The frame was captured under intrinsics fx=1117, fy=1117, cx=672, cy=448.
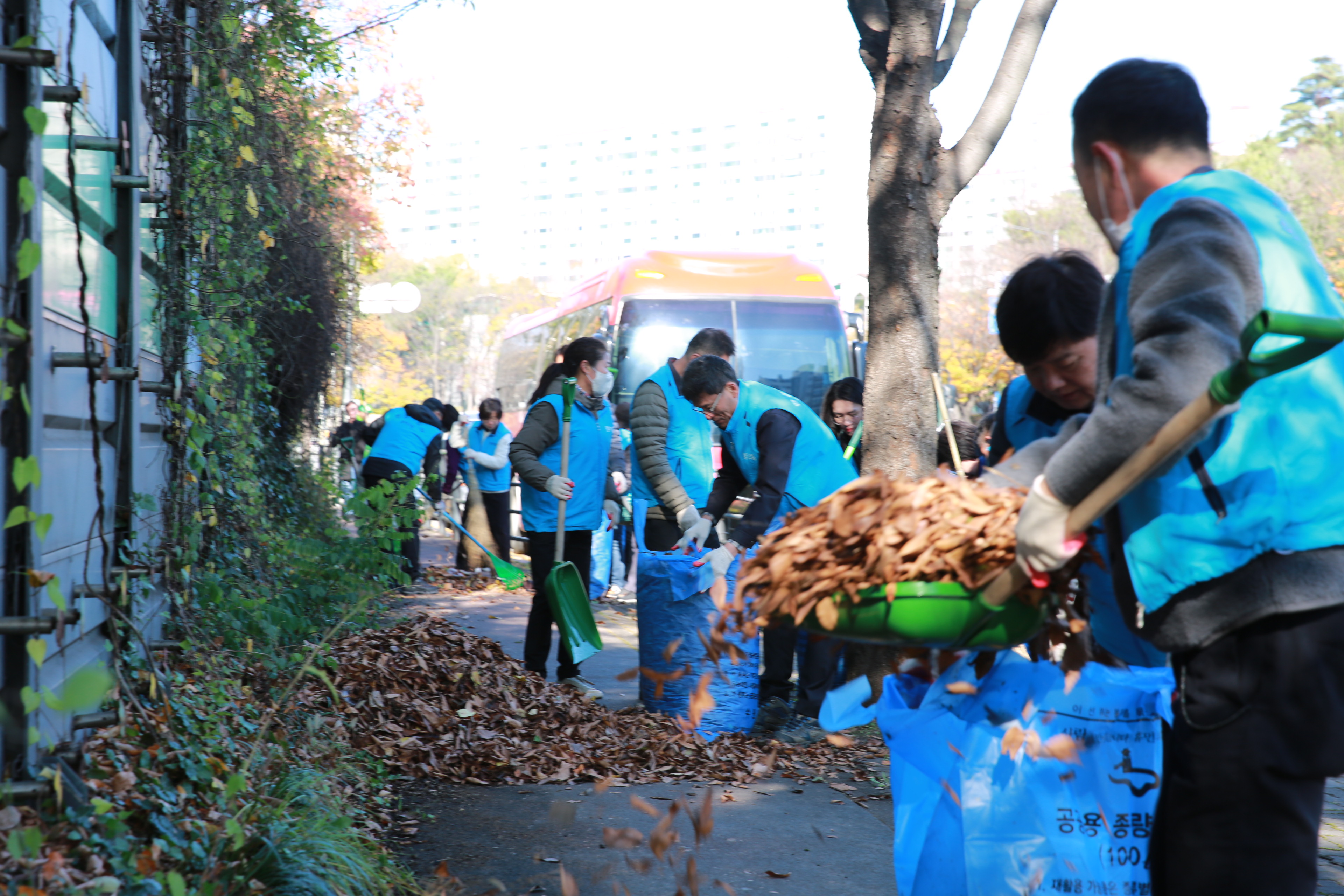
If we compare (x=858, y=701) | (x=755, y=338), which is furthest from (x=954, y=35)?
(x=755, y=338)

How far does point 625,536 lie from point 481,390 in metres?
64.3

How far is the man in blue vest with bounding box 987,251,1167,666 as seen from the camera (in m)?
2.37

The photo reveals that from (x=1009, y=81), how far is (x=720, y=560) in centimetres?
305

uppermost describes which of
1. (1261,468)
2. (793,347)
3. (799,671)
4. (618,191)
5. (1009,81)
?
(618,191)

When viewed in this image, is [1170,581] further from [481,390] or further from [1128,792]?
[481,390]

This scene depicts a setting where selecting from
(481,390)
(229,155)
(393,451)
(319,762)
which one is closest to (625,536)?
(393,451)

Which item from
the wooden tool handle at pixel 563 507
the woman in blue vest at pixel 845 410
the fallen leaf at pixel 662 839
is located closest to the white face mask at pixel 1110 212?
the fallen leaf at pixel 662 839

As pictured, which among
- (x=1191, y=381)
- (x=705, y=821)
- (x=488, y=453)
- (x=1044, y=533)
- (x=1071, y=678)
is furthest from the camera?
(x=488, y=453)

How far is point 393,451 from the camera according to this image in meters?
9.91

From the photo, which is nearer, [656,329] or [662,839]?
[662,839]

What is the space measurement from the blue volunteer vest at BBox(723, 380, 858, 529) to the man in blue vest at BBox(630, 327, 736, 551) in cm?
59

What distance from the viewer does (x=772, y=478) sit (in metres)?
5.12

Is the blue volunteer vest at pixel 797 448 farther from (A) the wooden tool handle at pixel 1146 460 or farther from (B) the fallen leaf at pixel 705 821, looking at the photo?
(A) the wooden tool handle at pixel 1146 460

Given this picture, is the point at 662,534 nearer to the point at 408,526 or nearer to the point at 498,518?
the point at 408,526
